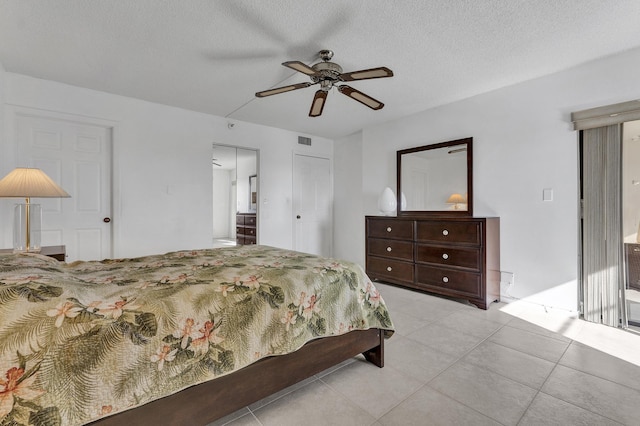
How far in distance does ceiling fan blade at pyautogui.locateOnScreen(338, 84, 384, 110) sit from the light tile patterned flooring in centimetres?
203

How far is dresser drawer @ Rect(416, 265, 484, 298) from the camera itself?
10.2 ft

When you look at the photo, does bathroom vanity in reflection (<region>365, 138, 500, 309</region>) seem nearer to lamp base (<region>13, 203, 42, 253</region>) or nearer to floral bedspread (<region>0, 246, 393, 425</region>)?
floral bedspread (<region>0, 246, 393, 425</region>)

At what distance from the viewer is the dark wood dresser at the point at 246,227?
4.67 meters

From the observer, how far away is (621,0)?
1.93 meters

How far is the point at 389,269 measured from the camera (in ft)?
12.8

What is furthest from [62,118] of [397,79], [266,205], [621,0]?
[621,0]

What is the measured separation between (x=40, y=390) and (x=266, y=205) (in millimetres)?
3947

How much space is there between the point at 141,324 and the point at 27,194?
6.41 feet

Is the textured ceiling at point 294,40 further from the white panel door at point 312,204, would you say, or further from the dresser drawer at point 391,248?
the white panel door at point 312,204

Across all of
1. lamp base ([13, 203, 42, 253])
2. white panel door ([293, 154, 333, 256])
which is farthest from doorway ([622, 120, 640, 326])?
lamp base ([13, 203, 42, 253])

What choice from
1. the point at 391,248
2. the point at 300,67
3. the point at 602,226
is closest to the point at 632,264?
the point at 602,226

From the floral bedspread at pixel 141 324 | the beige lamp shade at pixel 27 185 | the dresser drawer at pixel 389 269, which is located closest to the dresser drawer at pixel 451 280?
the dresser drawer at pixel 389 269

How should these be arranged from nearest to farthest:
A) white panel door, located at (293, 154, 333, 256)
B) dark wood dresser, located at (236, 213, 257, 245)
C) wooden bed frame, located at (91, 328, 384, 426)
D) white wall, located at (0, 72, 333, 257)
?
wooden bed frame, located at (91, 328, 384, 426) → white wall, located at (0, 72, 333, 257) → dark wood dresser, located at (236, 213, 257, 245) → white panel door, located at (293, 154, 333, 256)

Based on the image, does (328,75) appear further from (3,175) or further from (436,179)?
(3,175)
